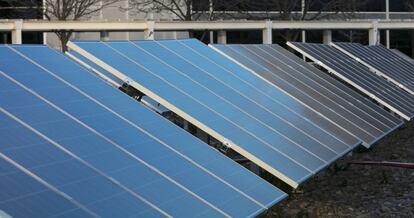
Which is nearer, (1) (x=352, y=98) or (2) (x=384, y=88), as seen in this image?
(1) (x=352, y=98)

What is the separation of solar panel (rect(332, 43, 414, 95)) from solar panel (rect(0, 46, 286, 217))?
13.0 metres

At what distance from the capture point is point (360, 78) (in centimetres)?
1669

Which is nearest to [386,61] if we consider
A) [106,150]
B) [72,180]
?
[106,150]

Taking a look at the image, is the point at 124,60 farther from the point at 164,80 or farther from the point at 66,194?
the point at 66,194

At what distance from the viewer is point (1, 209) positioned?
3.82m

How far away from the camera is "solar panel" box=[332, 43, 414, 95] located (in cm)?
1900

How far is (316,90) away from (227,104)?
421 cm

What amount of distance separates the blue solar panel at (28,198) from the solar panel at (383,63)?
15.3 m

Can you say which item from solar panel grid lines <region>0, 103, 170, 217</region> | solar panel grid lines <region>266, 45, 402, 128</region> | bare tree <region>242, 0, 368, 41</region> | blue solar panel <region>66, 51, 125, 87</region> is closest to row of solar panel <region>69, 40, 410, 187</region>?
blue solar panel <region>66, 51, 125, 87</region>

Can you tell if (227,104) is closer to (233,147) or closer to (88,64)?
(233,147)

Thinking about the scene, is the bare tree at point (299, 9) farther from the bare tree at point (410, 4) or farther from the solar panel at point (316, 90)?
the solar panel at point (316, 90)

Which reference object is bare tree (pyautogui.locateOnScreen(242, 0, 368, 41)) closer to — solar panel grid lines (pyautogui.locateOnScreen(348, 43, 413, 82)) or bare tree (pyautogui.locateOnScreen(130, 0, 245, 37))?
bare tree (pyautogui.locateOnScreen(130, 0, 245, 37))

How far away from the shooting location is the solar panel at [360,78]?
15.5m

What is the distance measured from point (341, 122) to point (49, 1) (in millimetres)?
20419
